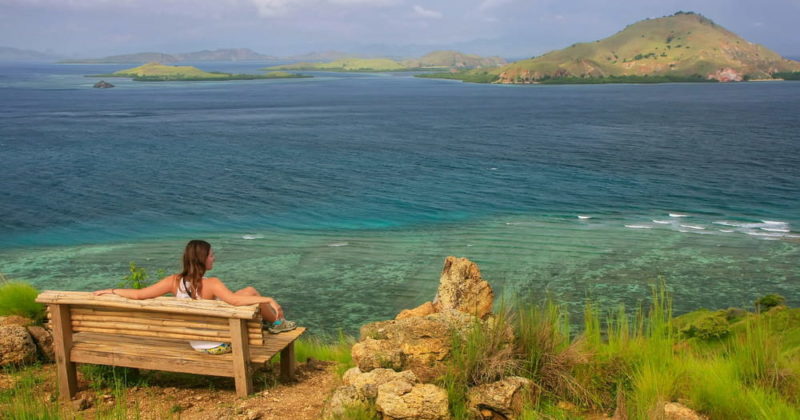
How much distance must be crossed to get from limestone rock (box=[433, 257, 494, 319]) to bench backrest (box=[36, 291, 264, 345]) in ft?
10.3

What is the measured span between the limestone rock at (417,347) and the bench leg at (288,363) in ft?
3.38

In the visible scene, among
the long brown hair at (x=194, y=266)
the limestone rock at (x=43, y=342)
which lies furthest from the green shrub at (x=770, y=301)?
the limestone rock at (x=43, y=342)

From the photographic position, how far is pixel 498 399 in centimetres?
633

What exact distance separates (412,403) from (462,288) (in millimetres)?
3481

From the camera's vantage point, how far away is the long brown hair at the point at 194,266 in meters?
7.69

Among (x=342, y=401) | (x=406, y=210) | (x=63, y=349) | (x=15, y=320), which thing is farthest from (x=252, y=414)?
(x=406, y=210)

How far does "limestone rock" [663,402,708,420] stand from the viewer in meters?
6.06

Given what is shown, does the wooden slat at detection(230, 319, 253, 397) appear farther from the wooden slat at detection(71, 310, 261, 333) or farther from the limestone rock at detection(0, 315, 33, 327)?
the limestone rock at detection(0, 315, 33, 327)

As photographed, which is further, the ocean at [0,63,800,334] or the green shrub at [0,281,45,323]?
the ocean at [0,63,800,334]

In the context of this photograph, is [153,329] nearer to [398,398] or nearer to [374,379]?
[374,379]

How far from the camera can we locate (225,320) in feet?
23.7

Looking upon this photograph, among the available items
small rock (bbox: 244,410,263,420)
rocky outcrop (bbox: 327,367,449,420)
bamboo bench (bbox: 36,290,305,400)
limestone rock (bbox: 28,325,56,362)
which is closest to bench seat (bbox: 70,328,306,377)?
bamboo bench (bbox: 36,290,305,400)

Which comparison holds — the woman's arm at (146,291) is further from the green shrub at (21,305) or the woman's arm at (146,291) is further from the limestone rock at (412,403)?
the green shrub at (21,305)

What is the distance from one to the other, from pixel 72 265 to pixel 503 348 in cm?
2056
